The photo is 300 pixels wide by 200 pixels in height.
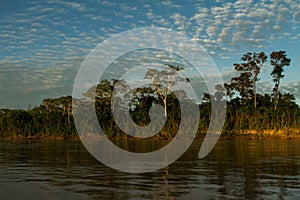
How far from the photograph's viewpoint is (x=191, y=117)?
2020 inches

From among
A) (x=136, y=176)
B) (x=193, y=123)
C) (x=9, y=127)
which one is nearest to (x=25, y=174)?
(x=136, y=176)

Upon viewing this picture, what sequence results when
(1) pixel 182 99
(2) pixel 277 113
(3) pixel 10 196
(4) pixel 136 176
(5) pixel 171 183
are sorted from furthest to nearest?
(1) pixel 182 99 < (2) pixel 277 113 < (4) pixel 136 176 < (5) pixel 171 183 < (3) pixel 10 196

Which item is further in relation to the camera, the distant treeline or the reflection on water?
the distant treeline

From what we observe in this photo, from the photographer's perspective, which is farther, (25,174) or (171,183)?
(25,174)

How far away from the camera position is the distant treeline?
48.4 metres

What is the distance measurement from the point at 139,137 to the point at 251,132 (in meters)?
16.1

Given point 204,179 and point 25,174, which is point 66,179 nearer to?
point 25,174

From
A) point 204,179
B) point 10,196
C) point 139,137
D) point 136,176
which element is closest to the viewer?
point 10,196

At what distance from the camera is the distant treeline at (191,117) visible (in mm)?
48406

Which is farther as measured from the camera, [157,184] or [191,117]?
[191,117]

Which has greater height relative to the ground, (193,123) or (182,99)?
(182,99)

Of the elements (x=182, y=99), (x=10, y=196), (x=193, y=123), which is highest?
(x=182, y=99)

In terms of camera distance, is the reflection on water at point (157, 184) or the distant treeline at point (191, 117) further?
the distant treeline at point (191, 117)

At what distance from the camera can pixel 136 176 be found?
38.7 feet
